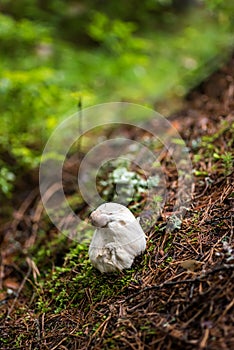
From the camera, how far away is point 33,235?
3133mm

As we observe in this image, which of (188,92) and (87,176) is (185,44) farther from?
(87,176)

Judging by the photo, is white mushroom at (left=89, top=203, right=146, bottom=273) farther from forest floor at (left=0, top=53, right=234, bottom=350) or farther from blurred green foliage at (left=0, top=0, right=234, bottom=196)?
blurred green foliage at (left=0, top=0, right=234, bottom=196)

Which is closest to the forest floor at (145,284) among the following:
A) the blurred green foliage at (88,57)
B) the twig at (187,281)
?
the twig at (187,281)

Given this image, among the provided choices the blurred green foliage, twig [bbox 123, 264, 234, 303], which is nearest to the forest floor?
twig [bbox 123, 264, 234, 303]

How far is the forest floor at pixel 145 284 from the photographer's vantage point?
1.73m

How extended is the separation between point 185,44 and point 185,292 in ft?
15.3

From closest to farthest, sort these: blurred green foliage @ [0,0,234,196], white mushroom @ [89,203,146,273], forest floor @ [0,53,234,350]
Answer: forest floor @ [0,53,234,350], white mushroom @ [89,203,146,273], blurred green foliage @ [0,0,234,196]

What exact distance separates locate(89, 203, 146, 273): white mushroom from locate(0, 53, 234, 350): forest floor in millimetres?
77

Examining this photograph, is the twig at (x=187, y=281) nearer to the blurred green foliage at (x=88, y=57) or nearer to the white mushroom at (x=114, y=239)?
the white mushroom at (x=114, y=239)

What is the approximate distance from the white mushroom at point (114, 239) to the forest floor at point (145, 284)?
0.08m

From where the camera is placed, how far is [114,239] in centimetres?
211

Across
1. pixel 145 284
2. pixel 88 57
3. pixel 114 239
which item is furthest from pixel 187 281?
pixel 88 57

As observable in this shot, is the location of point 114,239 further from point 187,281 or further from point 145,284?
point 187,281

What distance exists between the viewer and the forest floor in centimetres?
173
